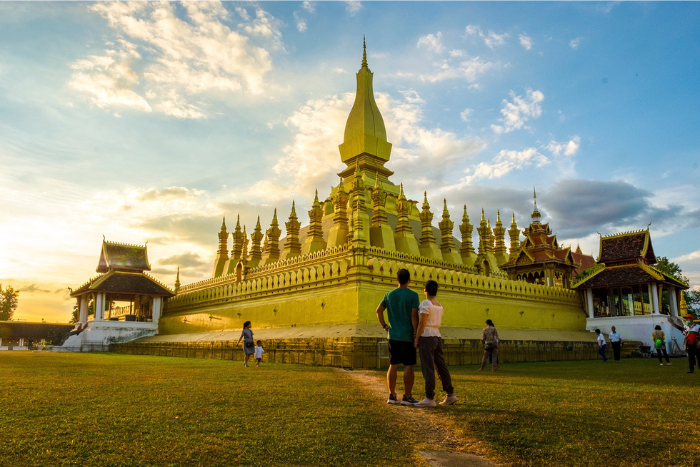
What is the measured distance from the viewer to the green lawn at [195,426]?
4.55 m

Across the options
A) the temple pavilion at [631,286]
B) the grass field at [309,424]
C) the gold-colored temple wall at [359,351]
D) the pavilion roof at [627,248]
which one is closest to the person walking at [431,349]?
the grass field at [309,424]

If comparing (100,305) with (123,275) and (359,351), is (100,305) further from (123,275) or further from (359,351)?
(359,351)

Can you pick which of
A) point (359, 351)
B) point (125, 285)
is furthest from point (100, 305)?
point (359, 351)

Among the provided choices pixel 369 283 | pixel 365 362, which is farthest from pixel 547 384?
pixel 369 283

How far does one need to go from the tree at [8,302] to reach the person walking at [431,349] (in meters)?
68.0

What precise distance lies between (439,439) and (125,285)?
97.7 feet

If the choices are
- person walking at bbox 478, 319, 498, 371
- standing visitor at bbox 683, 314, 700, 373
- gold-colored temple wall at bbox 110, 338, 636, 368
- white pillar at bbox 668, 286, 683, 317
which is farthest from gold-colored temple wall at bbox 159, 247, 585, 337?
standing visitor at bbox 683, 314, 700, 373

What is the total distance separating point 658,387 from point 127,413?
29.5ft

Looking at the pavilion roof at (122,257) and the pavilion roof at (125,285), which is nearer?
the pavilion roof at (125,285)

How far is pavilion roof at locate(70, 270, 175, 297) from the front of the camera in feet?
102

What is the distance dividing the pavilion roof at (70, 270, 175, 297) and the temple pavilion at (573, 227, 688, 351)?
2380 centimetres

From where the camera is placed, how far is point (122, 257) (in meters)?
33.4

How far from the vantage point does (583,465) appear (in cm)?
450

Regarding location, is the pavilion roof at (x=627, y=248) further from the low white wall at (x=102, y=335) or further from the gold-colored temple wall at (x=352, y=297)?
the low white wall at (x=102, y=335)
